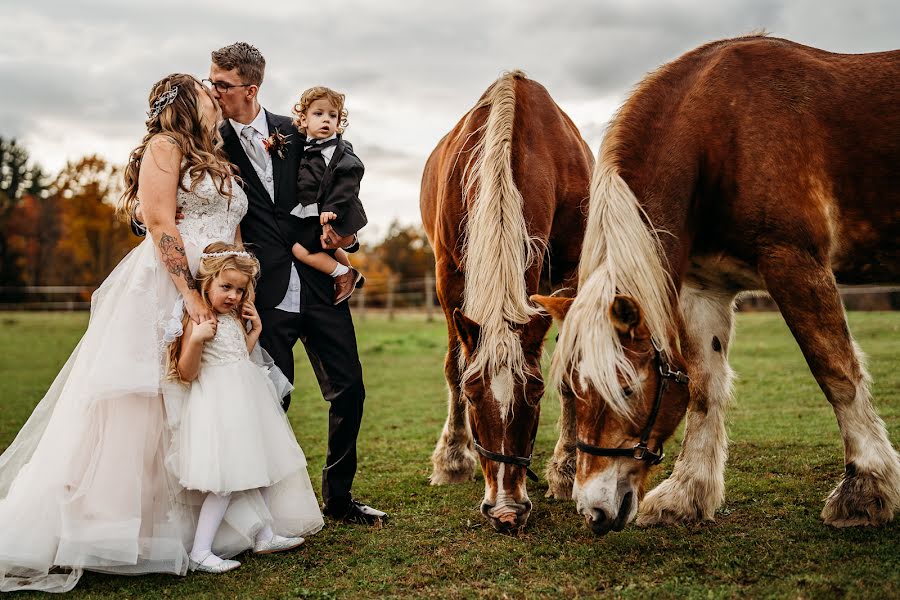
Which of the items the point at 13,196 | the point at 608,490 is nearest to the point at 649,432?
the point at 608,490

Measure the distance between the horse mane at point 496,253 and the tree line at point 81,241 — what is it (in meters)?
30.8

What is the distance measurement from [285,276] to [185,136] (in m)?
0.84

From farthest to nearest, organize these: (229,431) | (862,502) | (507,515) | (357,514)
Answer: (357,514), (507,515), (862,502), (229,431)

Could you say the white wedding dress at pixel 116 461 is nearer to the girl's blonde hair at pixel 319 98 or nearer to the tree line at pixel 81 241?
the girl's blonde hair at pixel 319 98

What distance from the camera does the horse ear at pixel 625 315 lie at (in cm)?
272

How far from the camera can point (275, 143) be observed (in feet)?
11.7

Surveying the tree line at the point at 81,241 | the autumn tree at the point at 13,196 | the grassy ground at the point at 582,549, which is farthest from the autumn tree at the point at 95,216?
the grassy ground at the point at 582,549

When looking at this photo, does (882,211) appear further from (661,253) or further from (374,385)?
(374,385)

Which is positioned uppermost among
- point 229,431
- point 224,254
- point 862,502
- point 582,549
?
point 224,254

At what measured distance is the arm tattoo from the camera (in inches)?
122

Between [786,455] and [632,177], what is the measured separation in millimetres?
2564

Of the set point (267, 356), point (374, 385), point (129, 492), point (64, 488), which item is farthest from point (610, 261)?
point (374, 385)

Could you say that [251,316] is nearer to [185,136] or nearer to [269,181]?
[269,181]

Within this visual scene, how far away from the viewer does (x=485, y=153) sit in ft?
12.1
